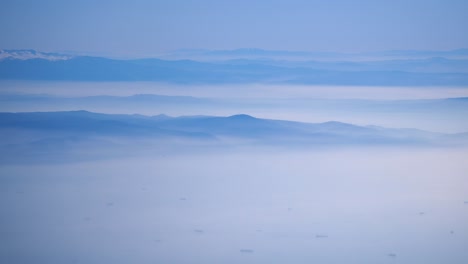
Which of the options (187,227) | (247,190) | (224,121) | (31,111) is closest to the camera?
(187,227)

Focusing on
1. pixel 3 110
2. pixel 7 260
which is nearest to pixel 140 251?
pixel 7 260

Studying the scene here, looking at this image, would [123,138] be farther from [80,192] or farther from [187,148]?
[80,192]

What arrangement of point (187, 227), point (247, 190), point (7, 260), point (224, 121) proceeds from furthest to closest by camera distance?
point (224, 121), point (247, 190), point (187, 227), point (7, 260)

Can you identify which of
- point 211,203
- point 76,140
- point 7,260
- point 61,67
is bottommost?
point 7,260

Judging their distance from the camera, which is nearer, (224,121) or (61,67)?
(61,67)

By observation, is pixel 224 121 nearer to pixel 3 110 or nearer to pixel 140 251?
pixel 3 110

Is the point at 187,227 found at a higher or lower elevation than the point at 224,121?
lower

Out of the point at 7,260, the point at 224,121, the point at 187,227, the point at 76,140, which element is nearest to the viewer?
the point at 7,260

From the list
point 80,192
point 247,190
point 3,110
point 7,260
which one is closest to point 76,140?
point 3,110

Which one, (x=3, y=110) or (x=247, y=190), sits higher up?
(x=3, y=110)
